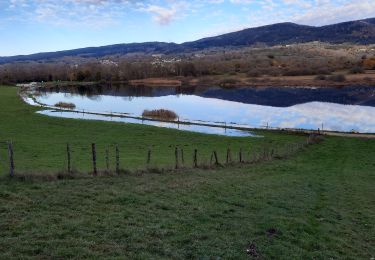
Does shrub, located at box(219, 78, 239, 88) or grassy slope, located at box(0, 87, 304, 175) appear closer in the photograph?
grassy slope, located at box(0, 87, 304, 175)

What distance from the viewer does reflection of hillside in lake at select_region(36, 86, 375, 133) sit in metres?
63.4

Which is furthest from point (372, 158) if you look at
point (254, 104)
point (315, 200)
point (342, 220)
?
point (254, 104)

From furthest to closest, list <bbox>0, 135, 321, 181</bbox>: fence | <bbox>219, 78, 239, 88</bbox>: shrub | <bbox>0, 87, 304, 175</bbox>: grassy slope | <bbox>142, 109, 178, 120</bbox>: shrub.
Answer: <bbox>219, 78, 239, 88</bbox>: shrub
<bbox>142, 109, 178, 120</bbox>: shrub
<bbox>0, 87, 304, 175</bbox>: grassy slope
<bbox>0, 135, 321, 181</bbox>: fence

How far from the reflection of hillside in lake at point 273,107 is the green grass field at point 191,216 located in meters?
38.4

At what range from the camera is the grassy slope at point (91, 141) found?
2727cm

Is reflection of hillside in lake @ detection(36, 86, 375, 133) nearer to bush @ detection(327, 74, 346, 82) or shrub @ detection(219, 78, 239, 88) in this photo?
bush @ detection(327, 74, 346, 82)

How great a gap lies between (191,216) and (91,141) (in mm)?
28638

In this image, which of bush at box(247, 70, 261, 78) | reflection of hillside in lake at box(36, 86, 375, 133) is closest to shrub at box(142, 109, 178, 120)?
reflection of hillside in lake at box(36, 86, 375, 133)

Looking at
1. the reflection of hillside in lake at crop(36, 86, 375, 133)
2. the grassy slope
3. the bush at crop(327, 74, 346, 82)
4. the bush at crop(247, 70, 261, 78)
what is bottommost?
the reflection of hillside in lake at crop(36, 86, 375, 133)

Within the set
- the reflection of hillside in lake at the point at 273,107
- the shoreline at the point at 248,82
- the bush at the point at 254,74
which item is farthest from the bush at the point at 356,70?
the bush at the point at 254,74

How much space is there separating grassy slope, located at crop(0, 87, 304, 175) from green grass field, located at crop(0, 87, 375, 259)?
4.03 feet

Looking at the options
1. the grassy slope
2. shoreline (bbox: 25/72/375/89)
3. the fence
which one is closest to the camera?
the fence

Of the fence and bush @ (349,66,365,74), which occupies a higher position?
bush @ (349,66,365,74)

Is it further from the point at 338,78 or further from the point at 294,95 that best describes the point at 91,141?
the point at 338,78
